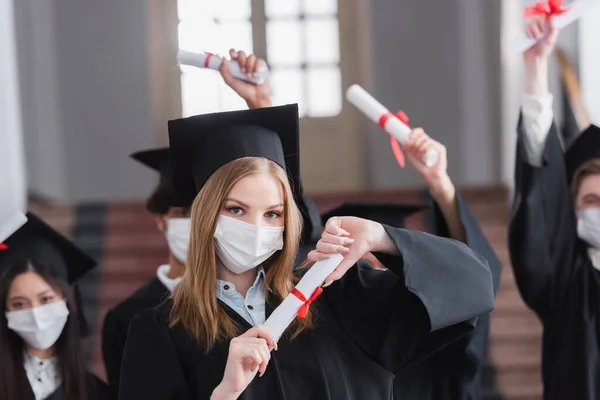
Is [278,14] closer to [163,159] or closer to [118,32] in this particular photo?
[118,32]

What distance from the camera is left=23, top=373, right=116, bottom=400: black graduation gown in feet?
10.8

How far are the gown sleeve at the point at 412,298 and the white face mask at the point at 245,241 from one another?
245mm

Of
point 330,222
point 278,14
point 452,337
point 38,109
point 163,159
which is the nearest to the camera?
point 330,222

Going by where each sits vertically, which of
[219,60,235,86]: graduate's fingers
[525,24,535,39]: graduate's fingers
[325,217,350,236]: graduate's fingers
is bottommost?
[325,217,350,236]: graduate's fingers

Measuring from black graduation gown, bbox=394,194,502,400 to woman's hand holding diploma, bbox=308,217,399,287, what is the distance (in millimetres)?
788

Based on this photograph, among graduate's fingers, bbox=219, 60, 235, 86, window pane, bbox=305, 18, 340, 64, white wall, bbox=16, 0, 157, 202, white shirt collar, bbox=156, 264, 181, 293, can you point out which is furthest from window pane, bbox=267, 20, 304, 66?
graduate's fingers, bbox=219, 60, 235, 86

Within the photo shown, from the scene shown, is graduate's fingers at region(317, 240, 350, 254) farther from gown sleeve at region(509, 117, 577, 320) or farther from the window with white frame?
the window with white frame

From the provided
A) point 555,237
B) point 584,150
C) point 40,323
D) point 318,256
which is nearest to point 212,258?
point 318,256

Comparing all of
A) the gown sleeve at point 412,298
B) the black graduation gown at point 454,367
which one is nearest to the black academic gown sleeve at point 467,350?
the black graduation gown at point 454,367

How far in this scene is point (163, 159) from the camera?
3920 millimetres

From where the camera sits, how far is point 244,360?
231 centimetres

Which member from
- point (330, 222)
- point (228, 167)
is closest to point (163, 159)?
point (228, 167)

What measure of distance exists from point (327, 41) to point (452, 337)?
769cm

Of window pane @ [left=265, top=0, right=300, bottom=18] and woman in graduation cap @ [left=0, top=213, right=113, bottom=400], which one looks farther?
window pane @ [left=265, top=0, right=300, bottom=18]
